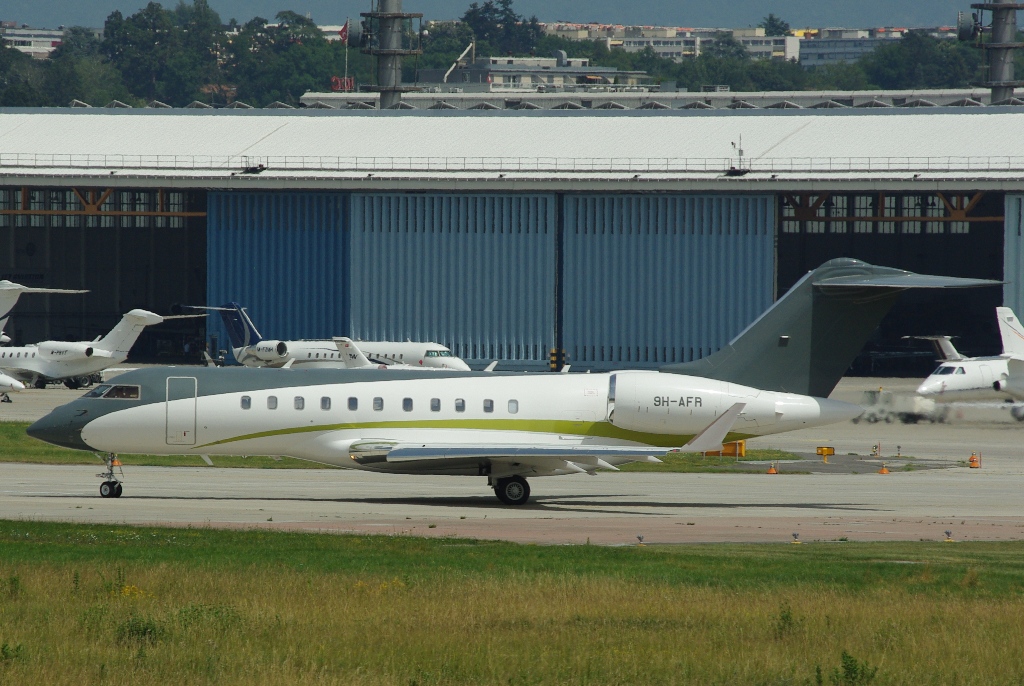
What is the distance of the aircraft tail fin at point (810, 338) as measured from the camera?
3272 cm

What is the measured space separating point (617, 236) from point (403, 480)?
134ft

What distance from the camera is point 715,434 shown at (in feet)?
99.0

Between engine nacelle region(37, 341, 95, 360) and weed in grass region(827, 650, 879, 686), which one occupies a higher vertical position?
weed in grass region(827, 650, 879, 686)

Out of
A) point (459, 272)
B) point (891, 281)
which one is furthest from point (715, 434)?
point (459, 272)

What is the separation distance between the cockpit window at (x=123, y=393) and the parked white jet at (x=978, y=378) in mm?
33061

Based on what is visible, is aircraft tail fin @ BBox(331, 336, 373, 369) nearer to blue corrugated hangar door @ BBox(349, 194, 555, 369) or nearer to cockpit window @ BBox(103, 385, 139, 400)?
blue corrugated hangar door @ BBox(349, 194, 555, 369)

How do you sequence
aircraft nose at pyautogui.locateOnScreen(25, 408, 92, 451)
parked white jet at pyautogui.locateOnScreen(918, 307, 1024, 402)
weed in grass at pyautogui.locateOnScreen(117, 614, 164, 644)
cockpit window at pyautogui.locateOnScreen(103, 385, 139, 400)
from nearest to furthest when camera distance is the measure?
weed in grass at pyautogui.locateOnScreen(117, 614, 164, 644) < aircraft nose at pyautogui.locateOnScreen(25, 408, 92, 451) < cockpit window at pyautogui.locateOnScreen(103, 385, 139, 400) < parked white jet at pyautogui.locateOnScreen(918, 307, 1024, 402)

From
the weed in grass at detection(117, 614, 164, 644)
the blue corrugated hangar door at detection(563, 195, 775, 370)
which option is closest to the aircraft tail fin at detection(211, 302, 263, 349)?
the blue corrugated hangar door at detection(563, 195, 775, 370)

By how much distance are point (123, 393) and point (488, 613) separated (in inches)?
683

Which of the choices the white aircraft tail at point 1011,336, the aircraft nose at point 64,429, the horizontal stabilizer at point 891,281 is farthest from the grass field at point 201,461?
the white aircraft tail at point 1011,336

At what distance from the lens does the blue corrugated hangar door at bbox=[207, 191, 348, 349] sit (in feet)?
263

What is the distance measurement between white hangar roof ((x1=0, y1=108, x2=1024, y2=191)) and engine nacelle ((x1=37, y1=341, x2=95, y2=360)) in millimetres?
14979

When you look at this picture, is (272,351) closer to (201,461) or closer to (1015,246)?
(201,461)

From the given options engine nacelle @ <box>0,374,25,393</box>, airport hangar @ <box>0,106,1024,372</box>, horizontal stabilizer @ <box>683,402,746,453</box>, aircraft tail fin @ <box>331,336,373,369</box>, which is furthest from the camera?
airport hangar @ <box>0,106,1024,372</box>
